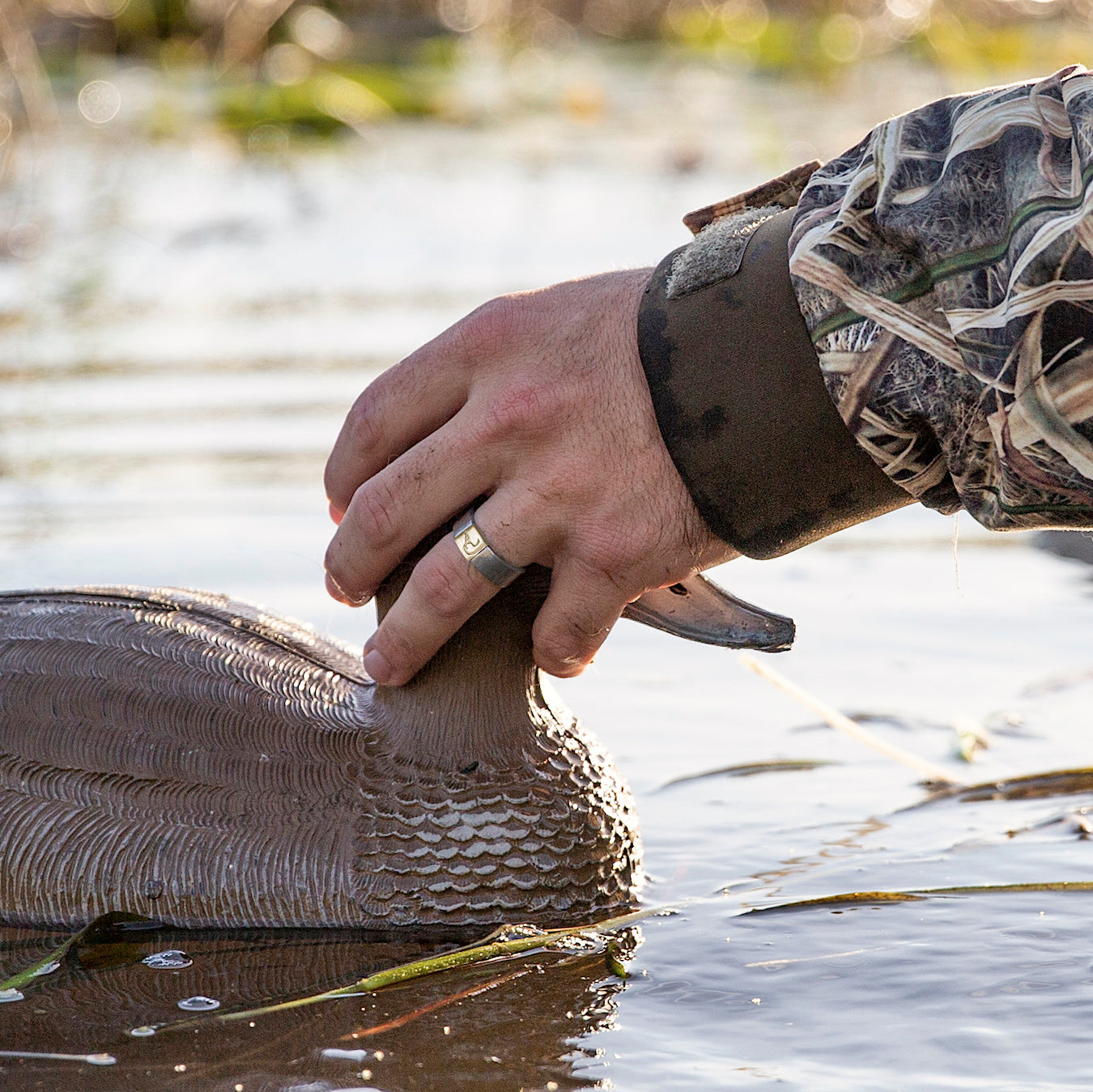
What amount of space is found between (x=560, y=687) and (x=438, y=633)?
59.4 inches

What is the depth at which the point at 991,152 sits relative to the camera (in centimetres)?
260

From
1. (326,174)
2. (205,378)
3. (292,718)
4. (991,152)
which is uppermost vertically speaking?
(326,174)

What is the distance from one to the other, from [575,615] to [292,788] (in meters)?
0.67

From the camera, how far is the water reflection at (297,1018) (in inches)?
104

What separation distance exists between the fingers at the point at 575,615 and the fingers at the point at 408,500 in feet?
0.65

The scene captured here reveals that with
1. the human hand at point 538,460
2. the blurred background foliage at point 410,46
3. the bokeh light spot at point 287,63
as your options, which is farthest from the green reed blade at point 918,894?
the bokeh light spot at point 287,63

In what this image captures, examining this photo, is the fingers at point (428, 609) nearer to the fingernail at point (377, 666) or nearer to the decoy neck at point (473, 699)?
the fingernail at point (377, 666)

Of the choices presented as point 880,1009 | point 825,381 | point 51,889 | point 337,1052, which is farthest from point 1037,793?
point 51,889

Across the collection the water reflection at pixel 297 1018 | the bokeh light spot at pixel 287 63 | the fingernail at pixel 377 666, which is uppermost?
the bokeh light spot at pixel 287 63

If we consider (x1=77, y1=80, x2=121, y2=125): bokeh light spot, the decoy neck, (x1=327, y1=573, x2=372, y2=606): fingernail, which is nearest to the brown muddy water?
the decoy neck

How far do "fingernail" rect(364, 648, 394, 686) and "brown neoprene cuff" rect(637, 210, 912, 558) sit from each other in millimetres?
654

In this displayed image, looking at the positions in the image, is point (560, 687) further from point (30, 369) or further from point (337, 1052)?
point (30, 369)

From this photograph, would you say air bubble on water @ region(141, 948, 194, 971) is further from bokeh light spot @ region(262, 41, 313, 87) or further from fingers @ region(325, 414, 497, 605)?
bokeh light spot @ region(262, 41, 313, 87)

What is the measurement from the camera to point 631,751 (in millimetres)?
4070
